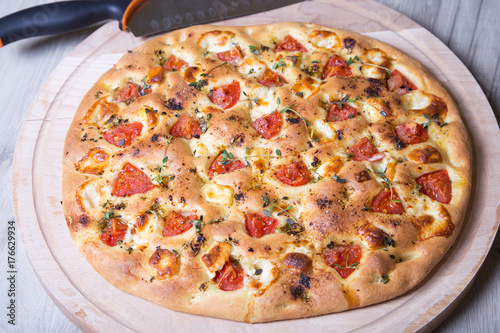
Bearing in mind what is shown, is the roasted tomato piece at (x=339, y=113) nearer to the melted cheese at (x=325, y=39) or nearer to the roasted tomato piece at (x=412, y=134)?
the roasted tomato piece at (x=412, y=134)

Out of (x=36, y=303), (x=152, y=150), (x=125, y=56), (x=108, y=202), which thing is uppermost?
(x=125, y=56)

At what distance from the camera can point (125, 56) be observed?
15.4 ft

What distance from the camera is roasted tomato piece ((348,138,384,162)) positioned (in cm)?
390

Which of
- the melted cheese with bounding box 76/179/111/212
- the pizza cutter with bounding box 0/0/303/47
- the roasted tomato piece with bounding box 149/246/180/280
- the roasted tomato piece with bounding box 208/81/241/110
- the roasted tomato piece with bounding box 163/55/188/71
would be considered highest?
the pizza cutter with bounding box 0/0/303/47

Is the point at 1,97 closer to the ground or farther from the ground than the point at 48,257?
farther from the ground

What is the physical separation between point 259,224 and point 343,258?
2.21 ft

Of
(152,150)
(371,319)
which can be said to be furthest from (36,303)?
(371,319)

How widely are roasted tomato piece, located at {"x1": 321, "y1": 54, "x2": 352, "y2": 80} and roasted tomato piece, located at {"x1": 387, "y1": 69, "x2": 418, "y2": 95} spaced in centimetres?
39

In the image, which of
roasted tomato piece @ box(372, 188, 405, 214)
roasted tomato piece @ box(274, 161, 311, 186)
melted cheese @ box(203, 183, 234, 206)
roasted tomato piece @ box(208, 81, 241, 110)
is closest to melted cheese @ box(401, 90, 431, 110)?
roasted tomato piece @ box(372, 188, 405, 214)

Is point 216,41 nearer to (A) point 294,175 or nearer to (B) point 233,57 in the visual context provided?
(B) point 233,57

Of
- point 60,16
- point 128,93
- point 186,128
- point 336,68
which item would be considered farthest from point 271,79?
point 60,16

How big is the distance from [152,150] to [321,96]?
61.6 inches

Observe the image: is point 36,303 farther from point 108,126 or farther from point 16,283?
point 108,126

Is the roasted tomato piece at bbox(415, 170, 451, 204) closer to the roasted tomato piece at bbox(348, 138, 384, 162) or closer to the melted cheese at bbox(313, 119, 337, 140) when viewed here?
the roasted tomato piece at bbox(348, 138, 384, 162)
